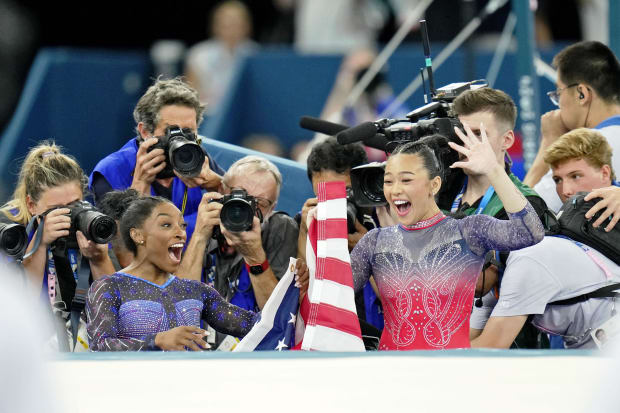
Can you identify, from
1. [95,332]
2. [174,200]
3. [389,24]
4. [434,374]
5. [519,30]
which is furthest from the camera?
[389,24]

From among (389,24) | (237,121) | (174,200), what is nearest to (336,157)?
(174,200)

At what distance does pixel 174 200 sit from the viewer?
436 centimetres

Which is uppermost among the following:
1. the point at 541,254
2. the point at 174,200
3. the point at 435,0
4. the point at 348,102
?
the point at 435,0

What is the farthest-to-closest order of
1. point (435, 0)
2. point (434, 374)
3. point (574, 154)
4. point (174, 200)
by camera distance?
point (435, 0)
point (174, 200)
point (574, 154)
point (434, 374)

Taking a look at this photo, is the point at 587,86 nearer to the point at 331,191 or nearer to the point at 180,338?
the point at 331,191

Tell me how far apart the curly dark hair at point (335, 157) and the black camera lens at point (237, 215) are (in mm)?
512

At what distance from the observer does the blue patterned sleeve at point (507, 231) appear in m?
3.35

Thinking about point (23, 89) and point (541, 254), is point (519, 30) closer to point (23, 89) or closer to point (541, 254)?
point (541, 254)

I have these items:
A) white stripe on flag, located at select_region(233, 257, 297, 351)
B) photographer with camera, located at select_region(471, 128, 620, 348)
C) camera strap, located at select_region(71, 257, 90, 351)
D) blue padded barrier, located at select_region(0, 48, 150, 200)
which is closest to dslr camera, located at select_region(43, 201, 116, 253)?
camera strap, located at select_region(71, 257, 90, 351)

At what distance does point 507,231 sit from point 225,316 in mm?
1029

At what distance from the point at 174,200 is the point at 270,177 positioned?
1.40 ft

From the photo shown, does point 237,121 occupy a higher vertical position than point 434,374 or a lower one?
higher

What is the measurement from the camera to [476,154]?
137 inches

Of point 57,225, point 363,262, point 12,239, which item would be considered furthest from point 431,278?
point 12,239
